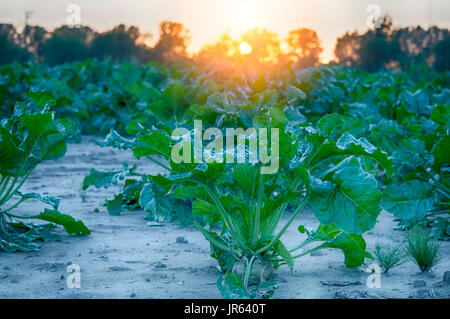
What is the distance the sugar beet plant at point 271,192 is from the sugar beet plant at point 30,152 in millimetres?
880

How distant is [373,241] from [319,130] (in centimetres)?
148

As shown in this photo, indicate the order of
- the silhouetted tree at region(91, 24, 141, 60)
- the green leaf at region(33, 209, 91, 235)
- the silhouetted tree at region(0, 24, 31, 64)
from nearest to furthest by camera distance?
the green leaf at region(33, 209, 91, 235) → the silhouetted tree at region(0, 24, 31, 64) → the silhouetted tree at region(91, 24, 141, 60)

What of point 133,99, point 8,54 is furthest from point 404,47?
point 133,99

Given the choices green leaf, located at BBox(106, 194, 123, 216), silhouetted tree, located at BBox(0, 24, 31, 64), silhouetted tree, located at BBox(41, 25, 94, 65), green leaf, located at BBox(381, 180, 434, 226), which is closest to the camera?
green leaf, located at BBox(381, 180, 434, 226)

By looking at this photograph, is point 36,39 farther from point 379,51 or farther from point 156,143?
point 156,143

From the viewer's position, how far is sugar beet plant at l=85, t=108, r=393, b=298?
286 cm

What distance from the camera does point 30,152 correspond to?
12.7 ft

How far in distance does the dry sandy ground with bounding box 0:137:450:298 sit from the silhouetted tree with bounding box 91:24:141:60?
131 ft

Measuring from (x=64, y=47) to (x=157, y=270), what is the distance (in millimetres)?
35941

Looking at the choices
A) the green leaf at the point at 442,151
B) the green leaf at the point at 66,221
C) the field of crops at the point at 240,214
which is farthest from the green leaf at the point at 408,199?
the green leaf at the point at 66,221

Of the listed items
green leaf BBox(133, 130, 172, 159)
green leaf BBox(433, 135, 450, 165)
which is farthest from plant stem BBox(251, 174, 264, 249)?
green leaf BBox(433, 135, 450, 165)

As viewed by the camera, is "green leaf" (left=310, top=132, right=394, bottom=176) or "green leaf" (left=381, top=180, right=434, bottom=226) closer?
"green leaf" (left=310, top=132, right=394, bottom=176)

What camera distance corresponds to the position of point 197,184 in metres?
3.07

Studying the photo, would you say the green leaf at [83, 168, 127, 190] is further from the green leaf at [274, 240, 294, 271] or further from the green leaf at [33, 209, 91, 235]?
the green leaf at [274, 240, 294, 271]
